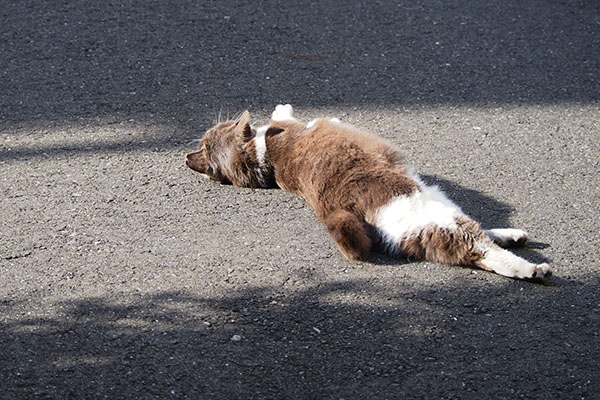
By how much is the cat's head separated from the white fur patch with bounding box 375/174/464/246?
1.11 m

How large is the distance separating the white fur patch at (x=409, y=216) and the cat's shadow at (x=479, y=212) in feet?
0.42

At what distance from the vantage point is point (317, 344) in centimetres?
356

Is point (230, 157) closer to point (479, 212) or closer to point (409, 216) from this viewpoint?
point (409, 216)

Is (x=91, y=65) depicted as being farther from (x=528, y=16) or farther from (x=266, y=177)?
(x=528, y=16)

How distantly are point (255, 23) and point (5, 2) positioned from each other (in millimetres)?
2698

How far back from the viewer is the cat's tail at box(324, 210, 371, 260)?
4078mm

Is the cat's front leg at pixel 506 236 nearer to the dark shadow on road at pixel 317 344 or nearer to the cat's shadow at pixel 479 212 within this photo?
the cat's shadow at pixel 479 212

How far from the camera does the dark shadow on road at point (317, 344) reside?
10.7ft

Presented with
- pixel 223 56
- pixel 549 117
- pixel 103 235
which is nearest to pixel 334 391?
pixel 103 235

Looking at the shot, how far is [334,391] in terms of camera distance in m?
3.26

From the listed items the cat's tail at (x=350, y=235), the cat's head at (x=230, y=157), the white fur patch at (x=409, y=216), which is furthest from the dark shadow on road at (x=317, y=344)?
the cat's head at (x=230, y=157)

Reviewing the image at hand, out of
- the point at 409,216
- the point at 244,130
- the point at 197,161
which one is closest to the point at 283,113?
the point at 244,130

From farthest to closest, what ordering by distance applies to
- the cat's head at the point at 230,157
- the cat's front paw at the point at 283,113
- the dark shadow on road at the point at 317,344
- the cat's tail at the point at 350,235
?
the cat's front paw at the point at 283,113
the cat's head at the point at 230,157
the cat's tail at the point at 350,235
the dark shadow on road at the point at 317,344

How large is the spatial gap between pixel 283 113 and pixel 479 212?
1680mm
